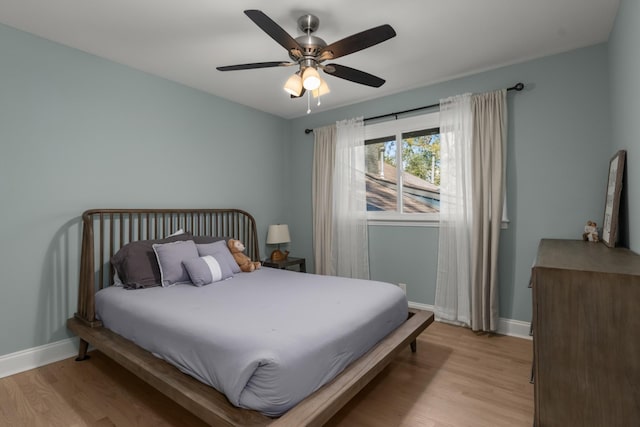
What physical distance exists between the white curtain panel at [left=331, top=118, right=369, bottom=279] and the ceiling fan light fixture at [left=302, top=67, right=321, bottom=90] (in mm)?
1836

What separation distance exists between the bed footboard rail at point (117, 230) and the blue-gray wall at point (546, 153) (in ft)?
8.12

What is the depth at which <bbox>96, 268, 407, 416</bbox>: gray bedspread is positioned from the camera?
55.2 inches

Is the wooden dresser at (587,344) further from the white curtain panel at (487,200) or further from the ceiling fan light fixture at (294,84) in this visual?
the ceiling fan light fixture at (294,84)

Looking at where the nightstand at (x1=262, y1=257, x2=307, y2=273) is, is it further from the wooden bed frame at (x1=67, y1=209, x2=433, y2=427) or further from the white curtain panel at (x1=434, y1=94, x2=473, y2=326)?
the white curtain panel at (x1=434, y1=94, x2=473, y2=326)

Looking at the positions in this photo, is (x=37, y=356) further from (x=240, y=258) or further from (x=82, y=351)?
(x=240, y=258)

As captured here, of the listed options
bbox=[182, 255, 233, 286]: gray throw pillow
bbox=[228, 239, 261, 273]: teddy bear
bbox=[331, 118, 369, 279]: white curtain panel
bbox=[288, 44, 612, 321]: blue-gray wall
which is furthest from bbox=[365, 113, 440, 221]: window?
bbox=[182, 255, 233, 286]: gray throw pillow

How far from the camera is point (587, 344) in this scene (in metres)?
1.27

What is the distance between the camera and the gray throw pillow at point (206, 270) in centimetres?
264

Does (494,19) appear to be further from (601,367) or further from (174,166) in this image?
(174,166)

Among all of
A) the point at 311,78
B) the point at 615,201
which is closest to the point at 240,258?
the point at 311,78

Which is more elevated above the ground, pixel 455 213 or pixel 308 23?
pixel 308 23

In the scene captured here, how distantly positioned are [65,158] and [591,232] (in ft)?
13.9

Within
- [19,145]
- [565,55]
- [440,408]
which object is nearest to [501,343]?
[440,408]

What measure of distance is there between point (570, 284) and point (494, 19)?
6.43 feet
